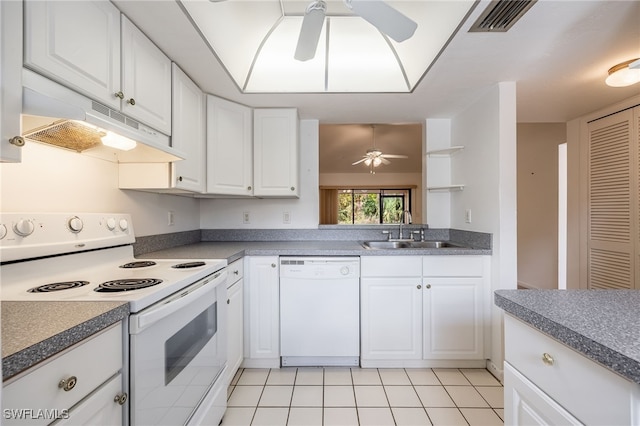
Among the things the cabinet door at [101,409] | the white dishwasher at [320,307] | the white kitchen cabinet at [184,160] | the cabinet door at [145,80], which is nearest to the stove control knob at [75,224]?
the white kitchen cabinet at [184,160]

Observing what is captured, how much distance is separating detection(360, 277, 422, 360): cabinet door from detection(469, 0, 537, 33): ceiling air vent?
1519mm

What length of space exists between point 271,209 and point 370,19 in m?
1.84

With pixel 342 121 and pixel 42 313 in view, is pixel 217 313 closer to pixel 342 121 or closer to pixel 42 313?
pixel 42 313

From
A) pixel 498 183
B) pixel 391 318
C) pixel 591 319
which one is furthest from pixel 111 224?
pixel 498 183

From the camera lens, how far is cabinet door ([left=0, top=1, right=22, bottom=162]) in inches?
28.9

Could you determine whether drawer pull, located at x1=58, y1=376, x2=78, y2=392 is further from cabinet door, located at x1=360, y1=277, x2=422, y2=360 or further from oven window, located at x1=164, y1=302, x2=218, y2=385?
cabinet door, located at x1=360, y1=277, x2=422, y2=360

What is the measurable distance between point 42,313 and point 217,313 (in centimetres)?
82

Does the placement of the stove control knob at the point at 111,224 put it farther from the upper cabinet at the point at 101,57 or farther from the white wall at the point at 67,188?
the upper cabinet at the point at 101,57

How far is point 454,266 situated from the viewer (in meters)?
2.04

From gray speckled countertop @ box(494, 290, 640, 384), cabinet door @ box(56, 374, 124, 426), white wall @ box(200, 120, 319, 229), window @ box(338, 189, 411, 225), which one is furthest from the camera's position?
window @ box(338, 189, 411, 225)

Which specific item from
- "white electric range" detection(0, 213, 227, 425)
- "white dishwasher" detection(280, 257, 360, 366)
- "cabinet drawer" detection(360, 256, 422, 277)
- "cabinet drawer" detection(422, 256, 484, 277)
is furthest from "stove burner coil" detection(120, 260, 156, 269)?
"cabinet drawer" detection(422, 256, 484, 277)

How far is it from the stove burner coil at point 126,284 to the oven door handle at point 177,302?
0.10 meters

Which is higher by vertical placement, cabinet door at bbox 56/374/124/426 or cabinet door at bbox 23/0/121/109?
cabinet door at bbox 23/0/121/109

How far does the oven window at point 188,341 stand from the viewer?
107 centimetres
